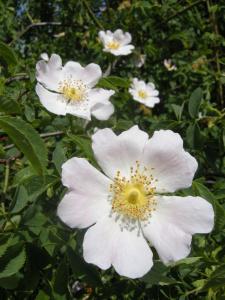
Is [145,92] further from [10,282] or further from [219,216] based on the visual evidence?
[10,282]

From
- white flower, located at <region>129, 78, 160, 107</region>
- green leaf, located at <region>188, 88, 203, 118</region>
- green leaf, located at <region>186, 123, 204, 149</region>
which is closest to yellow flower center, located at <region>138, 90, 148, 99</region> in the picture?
white flower, located at <region>129, 78, 160, 107</region>

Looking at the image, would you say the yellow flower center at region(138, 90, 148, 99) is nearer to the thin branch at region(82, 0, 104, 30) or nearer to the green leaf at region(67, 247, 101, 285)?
the thin branch at region(82, 0, 104, 30)

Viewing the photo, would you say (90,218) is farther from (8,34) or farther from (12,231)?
(8,34)

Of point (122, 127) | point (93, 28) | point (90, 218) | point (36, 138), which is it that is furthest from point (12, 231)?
point (93, 28)

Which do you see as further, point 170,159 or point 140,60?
point 140,60

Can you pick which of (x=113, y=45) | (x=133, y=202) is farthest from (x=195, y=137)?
(x=113, y=45)

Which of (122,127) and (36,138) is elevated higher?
(36,138)
